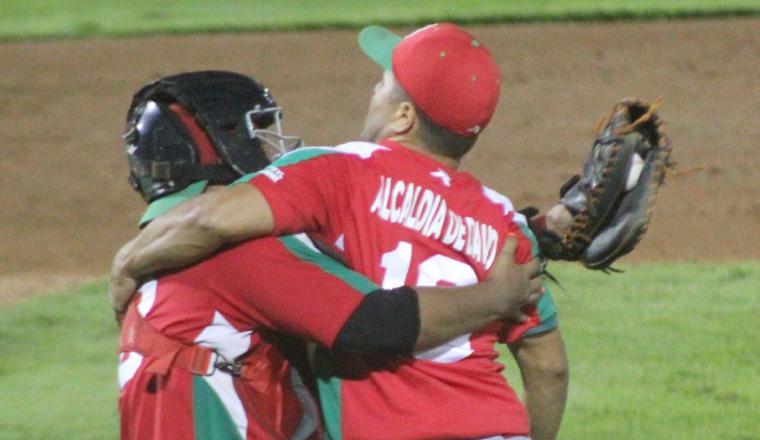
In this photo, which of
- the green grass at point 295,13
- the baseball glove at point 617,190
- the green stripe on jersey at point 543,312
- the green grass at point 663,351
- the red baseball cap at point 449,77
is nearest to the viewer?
the red baseball cap at point 449,77

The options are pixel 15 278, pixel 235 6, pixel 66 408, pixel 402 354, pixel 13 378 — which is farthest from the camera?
pixel 235 6

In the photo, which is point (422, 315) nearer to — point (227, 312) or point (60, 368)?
point (227, 312)

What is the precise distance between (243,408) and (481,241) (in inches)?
21.3

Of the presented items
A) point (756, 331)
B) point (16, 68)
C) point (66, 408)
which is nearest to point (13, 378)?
point (66, 408)

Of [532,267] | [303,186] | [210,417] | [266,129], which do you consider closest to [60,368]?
[266,129]

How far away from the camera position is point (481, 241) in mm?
2775

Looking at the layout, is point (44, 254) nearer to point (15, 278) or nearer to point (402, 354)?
point (15, 278)

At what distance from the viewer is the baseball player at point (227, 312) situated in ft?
8.65

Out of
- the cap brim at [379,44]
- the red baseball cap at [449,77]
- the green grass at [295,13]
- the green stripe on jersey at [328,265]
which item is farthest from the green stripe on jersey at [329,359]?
the green grass at [295,13]

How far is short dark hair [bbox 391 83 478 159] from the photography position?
285 centimetres

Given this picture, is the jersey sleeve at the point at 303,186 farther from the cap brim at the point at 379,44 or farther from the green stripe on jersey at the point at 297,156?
the cap brim at the point at 379,44

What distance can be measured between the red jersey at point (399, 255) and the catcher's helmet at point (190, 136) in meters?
0.19

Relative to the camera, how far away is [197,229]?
264 cm

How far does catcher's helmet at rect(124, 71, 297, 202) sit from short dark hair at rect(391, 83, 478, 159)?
0.96 ft
